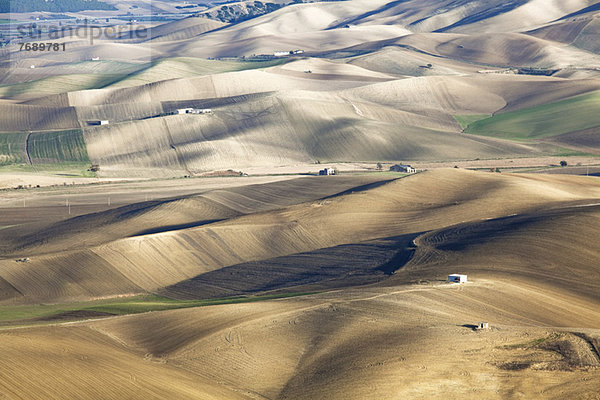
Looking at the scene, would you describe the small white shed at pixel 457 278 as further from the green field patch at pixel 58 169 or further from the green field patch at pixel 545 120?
the green field patch at pixel 545 120

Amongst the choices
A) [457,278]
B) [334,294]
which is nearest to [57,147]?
[334,294]

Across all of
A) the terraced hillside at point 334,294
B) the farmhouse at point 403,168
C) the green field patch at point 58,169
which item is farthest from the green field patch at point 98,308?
the green field patch at point 58,169

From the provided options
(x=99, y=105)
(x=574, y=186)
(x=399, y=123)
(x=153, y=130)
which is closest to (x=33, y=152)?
(x=153, y=130)

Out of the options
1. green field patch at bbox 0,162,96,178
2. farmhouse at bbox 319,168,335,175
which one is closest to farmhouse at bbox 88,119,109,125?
green field patch at bbox 0,162,96,178

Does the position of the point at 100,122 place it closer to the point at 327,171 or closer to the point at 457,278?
the point at 327,171

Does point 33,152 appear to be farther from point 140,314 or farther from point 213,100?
point 140,314

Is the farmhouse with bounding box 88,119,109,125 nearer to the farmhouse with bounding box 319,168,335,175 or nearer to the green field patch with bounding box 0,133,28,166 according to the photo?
the green field patch with bounding box 0,133,28,166
